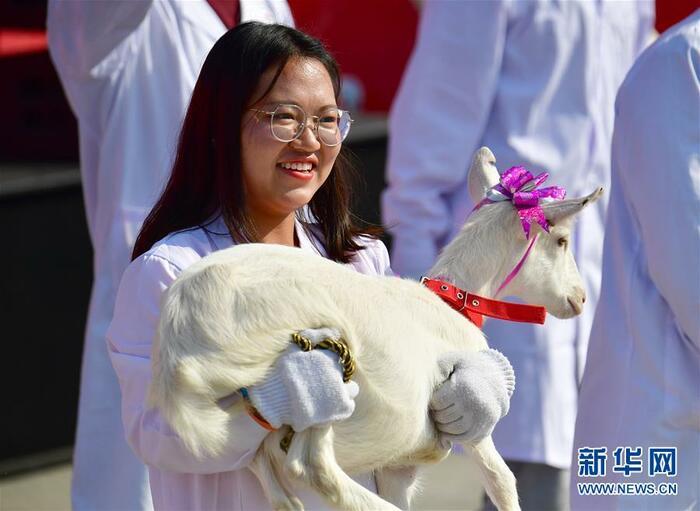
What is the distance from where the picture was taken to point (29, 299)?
571 centimetres

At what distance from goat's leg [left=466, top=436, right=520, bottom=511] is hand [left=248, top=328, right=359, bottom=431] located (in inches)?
16.0

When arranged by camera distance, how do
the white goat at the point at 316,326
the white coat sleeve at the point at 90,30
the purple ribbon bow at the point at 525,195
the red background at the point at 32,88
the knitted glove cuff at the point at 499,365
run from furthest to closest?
the red background at the point at 32,88
the white coat sleeve at the point at 90,30
the purple ribbon bow at the point at 525,195
the knitted glove cuff at the point at 499,365
the white goat at the point at 316,326

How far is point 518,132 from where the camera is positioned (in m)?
4.57

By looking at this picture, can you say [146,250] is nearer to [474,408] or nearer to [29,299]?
[474,408]

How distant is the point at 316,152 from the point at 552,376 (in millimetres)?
2089

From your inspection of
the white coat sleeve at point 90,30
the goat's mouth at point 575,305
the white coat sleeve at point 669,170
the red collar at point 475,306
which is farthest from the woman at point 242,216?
the white coat sleeve at point 90,30

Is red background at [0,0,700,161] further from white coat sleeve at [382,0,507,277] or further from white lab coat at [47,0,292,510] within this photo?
white lab coat at [47,0,292,510]

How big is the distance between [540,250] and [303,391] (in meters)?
0.90

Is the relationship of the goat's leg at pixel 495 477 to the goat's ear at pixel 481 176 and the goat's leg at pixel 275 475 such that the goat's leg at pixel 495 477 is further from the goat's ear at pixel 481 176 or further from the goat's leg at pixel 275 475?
the goat's ear at pixel 481 176

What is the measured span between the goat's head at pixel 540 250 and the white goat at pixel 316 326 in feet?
1.14

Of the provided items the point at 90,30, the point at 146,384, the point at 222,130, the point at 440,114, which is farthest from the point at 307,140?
the point at 440,114

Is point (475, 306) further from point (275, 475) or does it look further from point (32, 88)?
point (32, 88)

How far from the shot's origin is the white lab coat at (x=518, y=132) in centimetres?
452

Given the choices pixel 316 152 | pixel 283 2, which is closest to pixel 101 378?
pixel 283 2
